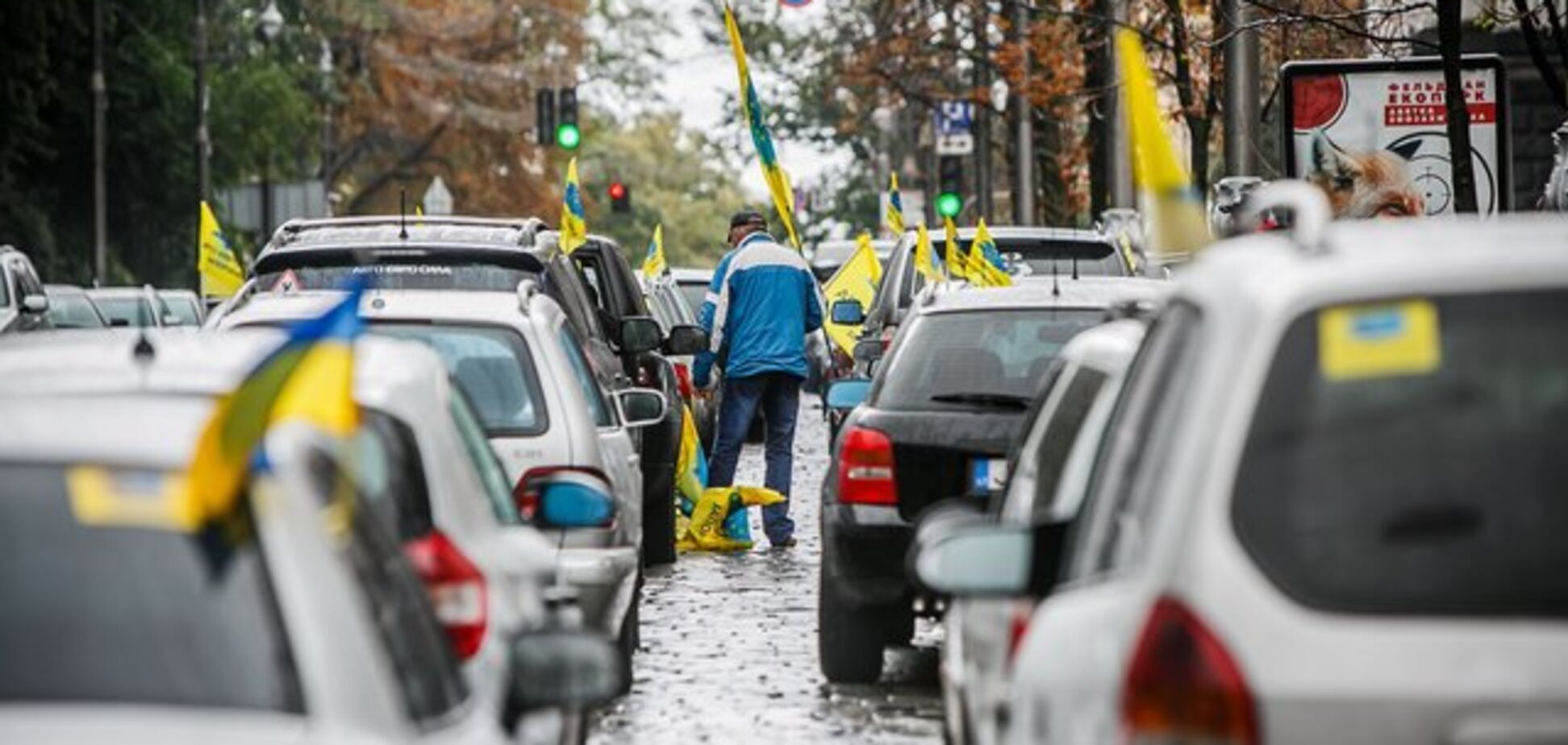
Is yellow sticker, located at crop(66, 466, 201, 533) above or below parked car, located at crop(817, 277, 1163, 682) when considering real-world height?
above

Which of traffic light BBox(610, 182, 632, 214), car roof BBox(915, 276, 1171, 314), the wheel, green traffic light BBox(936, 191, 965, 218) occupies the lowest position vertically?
the wheel

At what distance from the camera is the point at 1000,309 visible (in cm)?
1440

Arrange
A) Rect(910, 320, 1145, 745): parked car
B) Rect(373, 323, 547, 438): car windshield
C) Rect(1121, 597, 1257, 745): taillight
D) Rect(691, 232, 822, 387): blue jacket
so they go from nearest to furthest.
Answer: Rect(1121, 597, 1257, 745): taillight → Rect(910, 320, 1145, 745): parked car → Rect(373, 323, 547, 438): car windshield → Rect(691, 232, 822, 387): blue jacket

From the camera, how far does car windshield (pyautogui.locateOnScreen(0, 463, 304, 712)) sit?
5344mm

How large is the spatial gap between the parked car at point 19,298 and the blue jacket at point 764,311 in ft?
28.7

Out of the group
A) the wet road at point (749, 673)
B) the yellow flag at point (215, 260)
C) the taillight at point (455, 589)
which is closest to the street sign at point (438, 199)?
the yellow flag at point (215, 260)

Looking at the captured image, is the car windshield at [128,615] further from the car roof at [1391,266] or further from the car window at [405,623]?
the car roof at [1391,266]

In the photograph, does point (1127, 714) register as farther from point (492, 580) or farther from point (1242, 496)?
point (492, 580)

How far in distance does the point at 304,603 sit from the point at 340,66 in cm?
7504

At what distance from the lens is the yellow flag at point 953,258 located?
20000mm

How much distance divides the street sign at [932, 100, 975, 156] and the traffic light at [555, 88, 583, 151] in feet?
16.4

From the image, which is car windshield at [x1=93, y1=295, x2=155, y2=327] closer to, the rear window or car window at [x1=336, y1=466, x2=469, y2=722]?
car window at [x1=336, y1=466, x2=469, y2=722]

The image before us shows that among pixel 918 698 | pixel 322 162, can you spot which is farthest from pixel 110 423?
pixel 322 162

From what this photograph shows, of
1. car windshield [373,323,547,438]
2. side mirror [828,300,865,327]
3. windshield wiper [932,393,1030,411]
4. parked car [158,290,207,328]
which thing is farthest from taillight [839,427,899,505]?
parked car [158,290,207,328]
